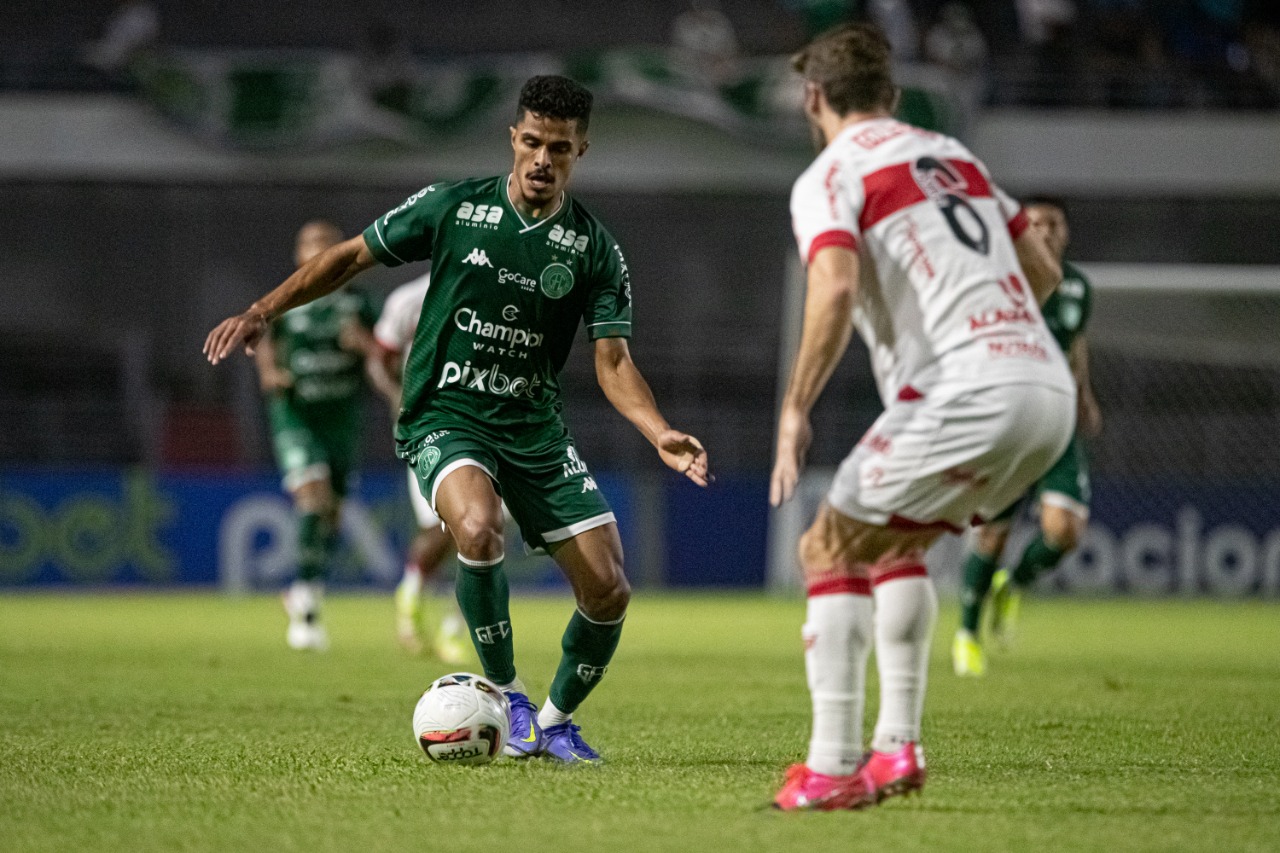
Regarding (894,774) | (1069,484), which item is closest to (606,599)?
(894,774)

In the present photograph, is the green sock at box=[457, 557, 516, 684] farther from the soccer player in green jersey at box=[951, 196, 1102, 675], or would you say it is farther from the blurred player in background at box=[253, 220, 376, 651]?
the blurred player in background at box=[253, 220, 376, 651]

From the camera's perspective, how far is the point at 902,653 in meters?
4.65

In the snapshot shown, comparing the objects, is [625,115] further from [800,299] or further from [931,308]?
[931,308]

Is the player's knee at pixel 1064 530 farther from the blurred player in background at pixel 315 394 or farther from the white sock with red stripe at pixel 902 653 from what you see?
the white sock with red stripe at pixel 902 653

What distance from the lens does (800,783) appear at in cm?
461

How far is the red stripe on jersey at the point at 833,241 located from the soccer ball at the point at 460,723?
198cm

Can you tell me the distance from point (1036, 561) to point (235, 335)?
238 inches

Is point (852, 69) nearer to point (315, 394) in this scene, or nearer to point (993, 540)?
point (993, 540)

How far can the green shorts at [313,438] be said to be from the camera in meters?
11.4

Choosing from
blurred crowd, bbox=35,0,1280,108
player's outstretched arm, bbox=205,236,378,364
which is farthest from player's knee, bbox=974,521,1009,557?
blurred crowd, bbox=35,0,1280,108

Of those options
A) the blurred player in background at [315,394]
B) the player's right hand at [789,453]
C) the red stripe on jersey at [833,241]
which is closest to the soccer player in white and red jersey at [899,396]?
the red stripe on jersey at [833,241]

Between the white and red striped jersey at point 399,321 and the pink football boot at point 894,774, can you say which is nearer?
the pink football boot at point 894,774

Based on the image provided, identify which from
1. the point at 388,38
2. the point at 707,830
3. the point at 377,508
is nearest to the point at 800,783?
the point at 707,830

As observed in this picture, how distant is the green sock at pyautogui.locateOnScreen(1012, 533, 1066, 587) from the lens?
10.1m
